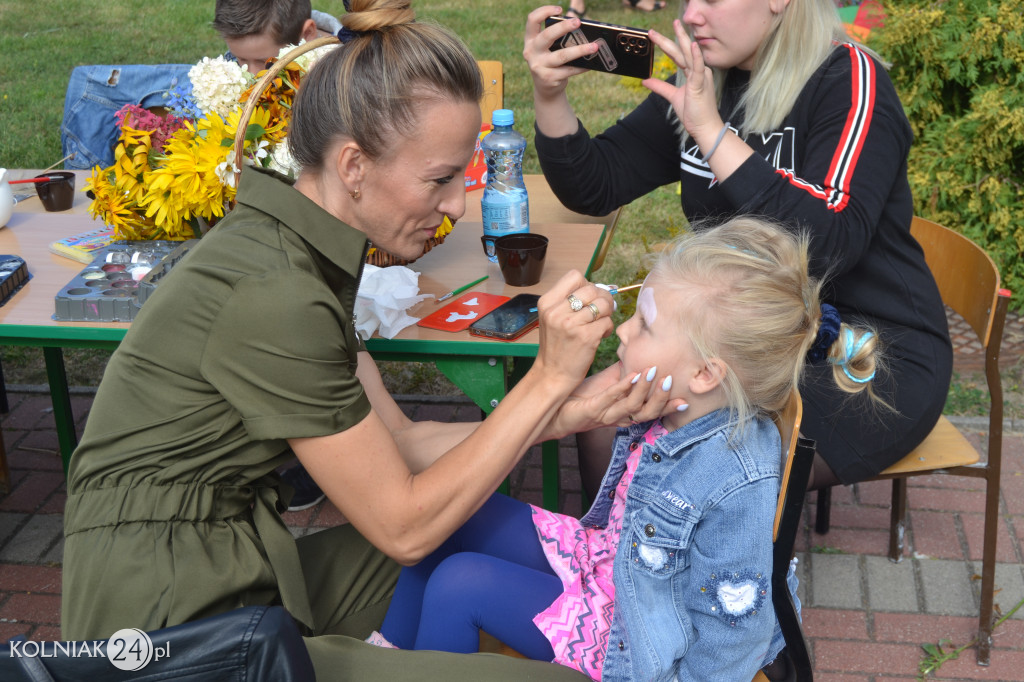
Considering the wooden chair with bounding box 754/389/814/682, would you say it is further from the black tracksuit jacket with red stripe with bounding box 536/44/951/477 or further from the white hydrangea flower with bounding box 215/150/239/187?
the white hydrangea flower with bounding box 215/150/239/187

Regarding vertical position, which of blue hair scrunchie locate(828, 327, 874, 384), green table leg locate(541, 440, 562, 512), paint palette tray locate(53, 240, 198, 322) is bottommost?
green table leg locate(541, 440, 562, 512)

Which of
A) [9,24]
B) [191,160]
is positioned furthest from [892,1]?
[9,24]

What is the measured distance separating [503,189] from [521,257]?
0.33m

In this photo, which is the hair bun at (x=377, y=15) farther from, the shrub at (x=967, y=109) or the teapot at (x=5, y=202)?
the shrub at (x=967, y=109)

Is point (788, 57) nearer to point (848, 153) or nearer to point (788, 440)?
point (848, 153)

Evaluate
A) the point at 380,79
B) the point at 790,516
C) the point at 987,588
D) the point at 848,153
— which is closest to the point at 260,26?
the point at 380,79

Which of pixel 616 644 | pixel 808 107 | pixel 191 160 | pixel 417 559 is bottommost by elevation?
pixel 616 644

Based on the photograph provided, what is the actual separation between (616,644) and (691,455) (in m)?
0.38

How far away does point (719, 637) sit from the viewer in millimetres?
1648

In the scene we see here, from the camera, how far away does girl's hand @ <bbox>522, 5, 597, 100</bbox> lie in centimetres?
256

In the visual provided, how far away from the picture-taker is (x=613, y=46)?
2568mm

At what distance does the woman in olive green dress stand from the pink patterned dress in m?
0.15

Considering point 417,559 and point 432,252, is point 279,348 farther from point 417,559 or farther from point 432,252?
point 432,252

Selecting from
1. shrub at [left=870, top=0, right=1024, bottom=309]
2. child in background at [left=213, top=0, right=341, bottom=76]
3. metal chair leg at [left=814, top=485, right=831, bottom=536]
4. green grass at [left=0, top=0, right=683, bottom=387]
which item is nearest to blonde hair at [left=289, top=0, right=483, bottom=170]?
child in background at [left=213, top=0, right=341, bottom=76]
